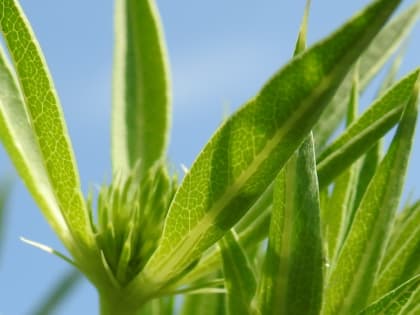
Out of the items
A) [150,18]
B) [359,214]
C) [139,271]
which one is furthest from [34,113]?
[150,18]

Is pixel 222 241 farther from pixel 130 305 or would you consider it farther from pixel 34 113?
pixel 34 113

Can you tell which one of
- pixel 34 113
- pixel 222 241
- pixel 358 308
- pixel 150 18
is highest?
pixel 150 18

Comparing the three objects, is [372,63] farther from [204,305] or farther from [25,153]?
[25,153]

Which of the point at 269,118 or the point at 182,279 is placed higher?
the point at 269,118

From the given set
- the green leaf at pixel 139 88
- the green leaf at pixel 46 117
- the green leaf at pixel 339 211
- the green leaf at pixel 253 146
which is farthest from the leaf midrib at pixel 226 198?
the green leaf at pixel 139 88

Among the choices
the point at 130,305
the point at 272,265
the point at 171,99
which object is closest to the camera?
the point at 272,265

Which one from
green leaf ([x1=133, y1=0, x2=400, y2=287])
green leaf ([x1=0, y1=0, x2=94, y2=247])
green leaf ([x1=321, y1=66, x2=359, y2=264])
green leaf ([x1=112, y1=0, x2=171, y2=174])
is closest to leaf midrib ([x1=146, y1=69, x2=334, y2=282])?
green leaf ([x1=133, y1=0, x2=400, y2=287])
